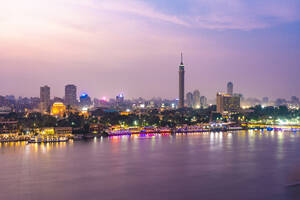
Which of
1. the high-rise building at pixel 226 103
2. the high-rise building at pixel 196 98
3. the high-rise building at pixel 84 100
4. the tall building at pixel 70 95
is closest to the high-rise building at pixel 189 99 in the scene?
the high-rise building at pixel 196 98

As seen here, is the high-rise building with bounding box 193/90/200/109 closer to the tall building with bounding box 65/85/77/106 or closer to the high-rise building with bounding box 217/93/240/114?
the tall building with bounding box 65/85/77/106

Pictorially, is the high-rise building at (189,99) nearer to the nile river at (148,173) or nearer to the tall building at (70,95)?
the tall building at (70,95)

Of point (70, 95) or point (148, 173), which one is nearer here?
point (148, 173)

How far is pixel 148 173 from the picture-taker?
29.4 ft

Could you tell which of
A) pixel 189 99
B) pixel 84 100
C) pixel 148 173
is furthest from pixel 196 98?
pixel 148 173

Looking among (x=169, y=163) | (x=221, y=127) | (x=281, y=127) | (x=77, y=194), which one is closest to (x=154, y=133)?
(x=221, y=127)

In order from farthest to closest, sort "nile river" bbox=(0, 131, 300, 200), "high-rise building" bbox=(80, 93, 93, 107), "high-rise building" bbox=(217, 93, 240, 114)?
1. "high-rise building" bbox=(80, 93, 93, 107)
2. "high-rise building" bbox=(217, 93, 240, 114)
3. "nile river" bbox=(0, 131, 300, 200)

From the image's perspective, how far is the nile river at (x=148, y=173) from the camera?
725cm

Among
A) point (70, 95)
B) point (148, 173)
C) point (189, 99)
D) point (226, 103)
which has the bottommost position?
point (148, 173)

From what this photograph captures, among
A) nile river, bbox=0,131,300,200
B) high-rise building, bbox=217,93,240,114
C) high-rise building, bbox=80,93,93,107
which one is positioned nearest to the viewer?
nile river, bbox=0,131,300,200

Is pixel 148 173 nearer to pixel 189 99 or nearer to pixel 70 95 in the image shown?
pixel 70 95

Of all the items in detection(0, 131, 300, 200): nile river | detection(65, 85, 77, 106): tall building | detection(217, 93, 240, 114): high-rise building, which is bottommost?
detection(0, 131, 300, 200): nile river

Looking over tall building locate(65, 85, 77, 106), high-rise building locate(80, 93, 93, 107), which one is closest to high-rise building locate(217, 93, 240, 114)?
high-rise building locate(80, 93, 93, 107)

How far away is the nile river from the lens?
7.25 meters
